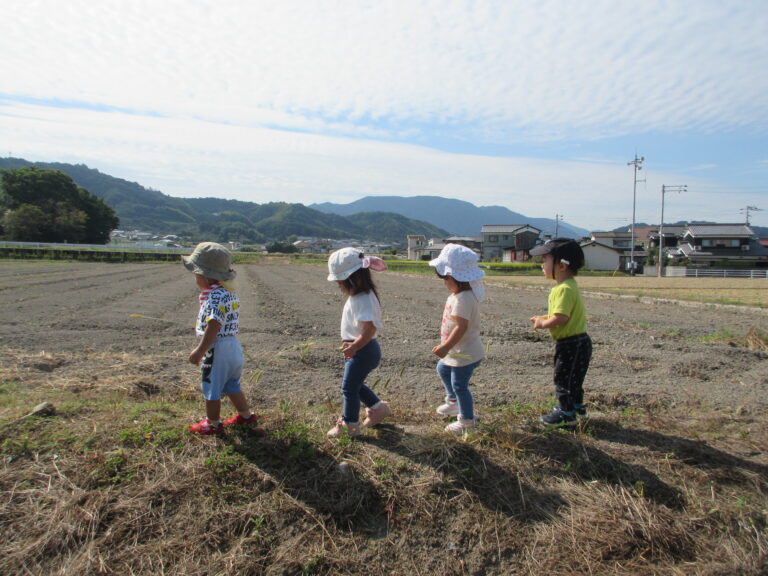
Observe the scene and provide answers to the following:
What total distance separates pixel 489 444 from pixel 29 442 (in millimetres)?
2827

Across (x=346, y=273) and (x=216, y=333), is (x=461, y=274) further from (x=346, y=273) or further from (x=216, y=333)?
(x=216, y=333)

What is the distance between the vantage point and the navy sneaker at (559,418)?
10.1 feet

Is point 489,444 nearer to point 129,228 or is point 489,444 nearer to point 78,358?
point 78,358

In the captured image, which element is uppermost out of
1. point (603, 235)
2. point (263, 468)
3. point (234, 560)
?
point (603, 235)

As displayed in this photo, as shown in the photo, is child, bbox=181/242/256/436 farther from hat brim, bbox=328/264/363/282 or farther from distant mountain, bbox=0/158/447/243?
distant mountain, bbox=0/158/447/243

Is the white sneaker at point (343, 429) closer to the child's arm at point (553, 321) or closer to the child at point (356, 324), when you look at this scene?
the child at point (356, 324)

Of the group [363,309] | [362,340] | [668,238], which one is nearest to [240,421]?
[362,340]

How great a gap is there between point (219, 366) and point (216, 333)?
22 centimetres

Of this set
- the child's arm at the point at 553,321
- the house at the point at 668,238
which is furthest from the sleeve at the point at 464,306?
the house at the point at 668,238

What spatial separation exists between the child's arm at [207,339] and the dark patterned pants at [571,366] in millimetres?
2356

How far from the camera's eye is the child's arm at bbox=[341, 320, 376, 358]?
2.72 m

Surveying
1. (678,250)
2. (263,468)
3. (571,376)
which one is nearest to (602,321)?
(571,376)

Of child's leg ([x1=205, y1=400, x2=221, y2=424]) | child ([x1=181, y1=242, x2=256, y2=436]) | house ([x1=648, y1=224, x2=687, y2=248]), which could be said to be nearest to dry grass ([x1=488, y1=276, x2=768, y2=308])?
child ([x1=181, y1=242, x2=256, y2=436])

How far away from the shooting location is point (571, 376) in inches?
122
